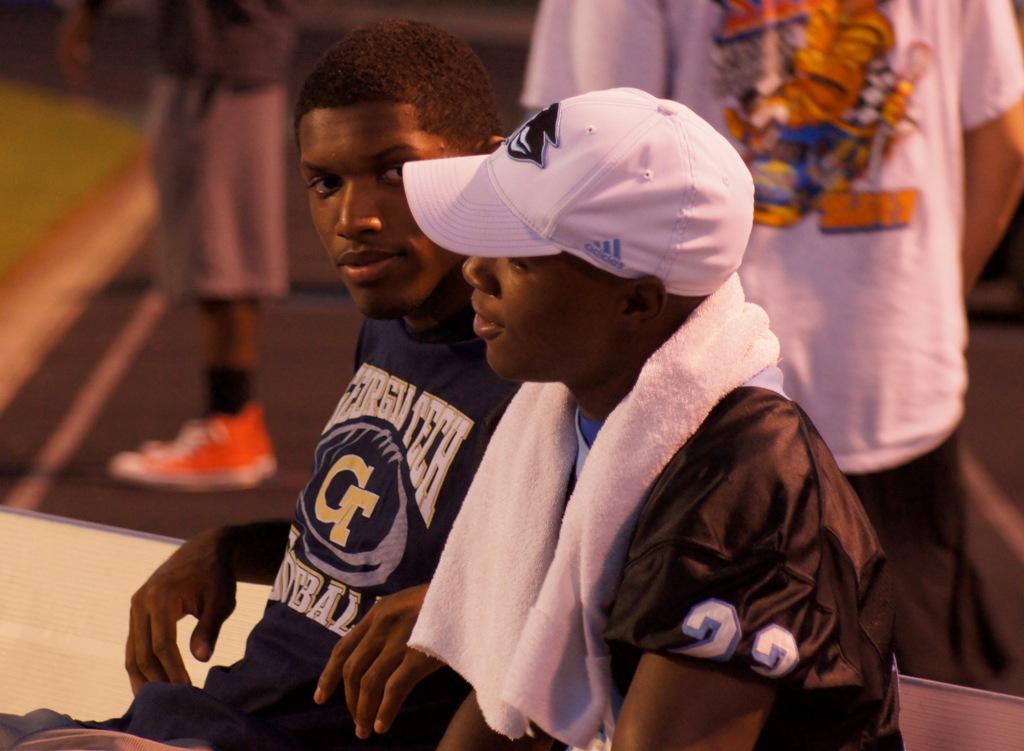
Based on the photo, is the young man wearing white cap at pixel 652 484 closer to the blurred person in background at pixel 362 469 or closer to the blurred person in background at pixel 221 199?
the blurred person in background at pixel 362 469

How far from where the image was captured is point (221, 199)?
19.3 ft

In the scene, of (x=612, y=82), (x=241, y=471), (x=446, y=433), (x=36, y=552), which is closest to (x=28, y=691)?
(x=36, y=552)

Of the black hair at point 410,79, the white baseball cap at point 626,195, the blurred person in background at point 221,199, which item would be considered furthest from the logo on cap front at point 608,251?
the blurred person in background at point 221,199

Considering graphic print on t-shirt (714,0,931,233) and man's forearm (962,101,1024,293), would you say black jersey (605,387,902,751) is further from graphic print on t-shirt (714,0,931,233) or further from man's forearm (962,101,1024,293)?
man's forearm (962,101,1024,293)

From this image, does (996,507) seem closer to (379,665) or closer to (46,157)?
(379,665)

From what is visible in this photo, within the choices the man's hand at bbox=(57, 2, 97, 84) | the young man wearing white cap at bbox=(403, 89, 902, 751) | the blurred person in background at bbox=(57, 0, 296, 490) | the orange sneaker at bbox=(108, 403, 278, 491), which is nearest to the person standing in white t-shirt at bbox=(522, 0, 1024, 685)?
the young man wearing white cap at bbox=(403, 89, 902, 751)

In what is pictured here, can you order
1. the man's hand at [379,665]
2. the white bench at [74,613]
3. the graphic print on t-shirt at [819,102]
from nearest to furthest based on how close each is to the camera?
the man's hand at [379,665], the white bench at [74,613], the graphic print on t-shirt at [819,102]

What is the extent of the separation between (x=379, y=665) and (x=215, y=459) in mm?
4096

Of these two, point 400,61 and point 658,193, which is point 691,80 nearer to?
point 400,61

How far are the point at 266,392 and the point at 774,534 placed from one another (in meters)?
5.66

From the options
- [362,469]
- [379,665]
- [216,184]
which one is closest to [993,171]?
[362,469]

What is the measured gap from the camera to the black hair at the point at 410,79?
234 cm

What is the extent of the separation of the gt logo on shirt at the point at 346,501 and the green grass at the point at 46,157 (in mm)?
7371

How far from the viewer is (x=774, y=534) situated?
1696 mm
